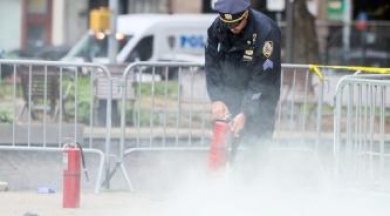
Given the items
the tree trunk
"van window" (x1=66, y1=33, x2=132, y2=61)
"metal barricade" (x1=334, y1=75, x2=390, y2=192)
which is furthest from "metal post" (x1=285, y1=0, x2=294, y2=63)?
"metal barricade" (x1=334, y1=75, x2=390, y2=192)

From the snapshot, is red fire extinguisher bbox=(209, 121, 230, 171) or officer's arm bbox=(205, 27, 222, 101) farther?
officer's arm bbox=(205, 27, 222, 101)

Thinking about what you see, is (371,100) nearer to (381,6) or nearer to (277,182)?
(277,182)

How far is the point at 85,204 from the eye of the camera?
30.5 ft

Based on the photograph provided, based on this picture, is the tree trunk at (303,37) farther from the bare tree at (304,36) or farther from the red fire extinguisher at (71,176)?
the red fire extinguisher at (71,176)

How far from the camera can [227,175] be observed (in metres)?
8.53

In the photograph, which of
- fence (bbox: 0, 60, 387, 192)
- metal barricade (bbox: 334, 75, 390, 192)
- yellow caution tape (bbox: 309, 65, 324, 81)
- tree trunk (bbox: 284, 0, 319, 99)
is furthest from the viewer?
tree trunk (bbox: 284, 0, 319, 99)

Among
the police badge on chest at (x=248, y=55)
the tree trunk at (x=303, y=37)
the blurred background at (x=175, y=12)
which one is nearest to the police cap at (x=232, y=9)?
the police badge on chest at (x=248, y=55)

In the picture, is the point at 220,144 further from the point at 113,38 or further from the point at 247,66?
the point at 113,38

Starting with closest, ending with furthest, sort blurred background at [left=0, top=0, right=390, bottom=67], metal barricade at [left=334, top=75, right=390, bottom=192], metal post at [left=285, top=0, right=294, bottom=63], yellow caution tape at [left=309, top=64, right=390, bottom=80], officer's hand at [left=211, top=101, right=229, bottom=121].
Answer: officer's hand at [left=211, top=101, right=229, bottom=121], metal barricade at [left=334, top=75, right=390, bottom=192], yellow caution tape at [left=309, top=64, right=390, bottom=80], metal post at [left=285, top=0, right=294, bottom=63], blurred background at [left=0, top=0, right=390, bottom=67]

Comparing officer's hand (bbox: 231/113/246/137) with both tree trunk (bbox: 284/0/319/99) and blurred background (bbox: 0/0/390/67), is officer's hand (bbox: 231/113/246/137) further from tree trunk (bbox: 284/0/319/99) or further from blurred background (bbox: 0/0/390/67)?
blurred background (bbox: 0/0/390/67)

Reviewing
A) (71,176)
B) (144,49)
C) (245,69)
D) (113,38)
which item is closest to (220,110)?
(245,69)

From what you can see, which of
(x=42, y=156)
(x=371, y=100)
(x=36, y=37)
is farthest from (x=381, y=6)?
A: (x=371, y=100)

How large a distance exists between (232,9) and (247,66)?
0.54 metres

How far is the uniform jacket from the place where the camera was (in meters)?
8.34
